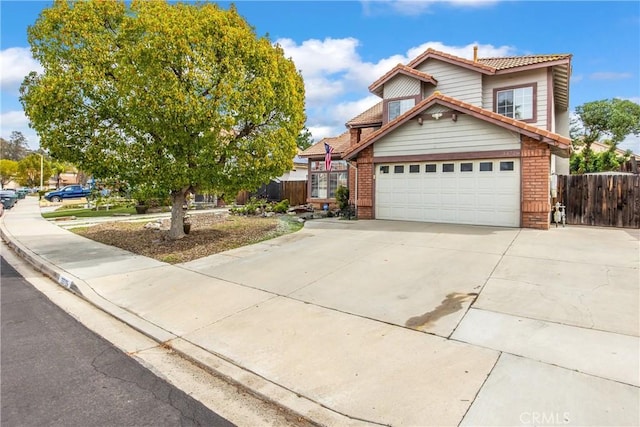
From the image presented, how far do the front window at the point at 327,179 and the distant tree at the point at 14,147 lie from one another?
372ft

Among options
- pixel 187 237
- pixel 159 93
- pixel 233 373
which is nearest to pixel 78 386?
pixel 233 373

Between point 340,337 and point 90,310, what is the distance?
170 inches

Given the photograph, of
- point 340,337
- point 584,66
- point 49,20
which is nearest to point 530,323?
point 340,337

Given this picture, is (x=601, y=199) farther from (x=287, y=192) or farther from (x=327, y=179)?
(x=287, y=192)

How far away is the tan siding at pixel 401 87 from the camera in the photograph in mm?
15192

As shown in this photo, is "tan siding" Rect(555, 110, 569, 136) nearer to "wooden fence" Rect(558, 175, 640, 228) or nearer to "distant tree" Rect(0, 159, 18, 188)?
"wooden fence" Rect(558, 175, 640, 228)

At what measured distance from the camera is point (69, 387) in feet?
11.5

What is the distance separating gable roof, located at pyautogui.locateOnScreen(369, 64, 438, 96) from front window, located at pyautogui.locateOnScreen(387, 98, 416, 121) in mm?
928

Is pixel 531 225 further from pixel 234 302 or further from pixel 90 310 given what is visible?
pixel 90 310

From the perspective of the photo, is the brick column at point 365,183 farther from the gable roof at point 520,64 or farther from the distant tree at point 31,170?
the distant tree at point 31,170

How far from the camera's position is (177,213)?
1095 centimetres

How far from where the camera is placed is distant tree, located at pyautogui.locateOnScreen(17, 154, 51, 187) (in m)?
56.1

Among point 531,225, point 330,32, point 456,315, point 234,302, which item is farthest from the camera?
point 330,32

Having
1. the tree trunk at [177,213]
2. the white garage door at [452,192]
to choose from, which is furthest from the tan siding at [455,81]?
the tree trunk at [177,213]
